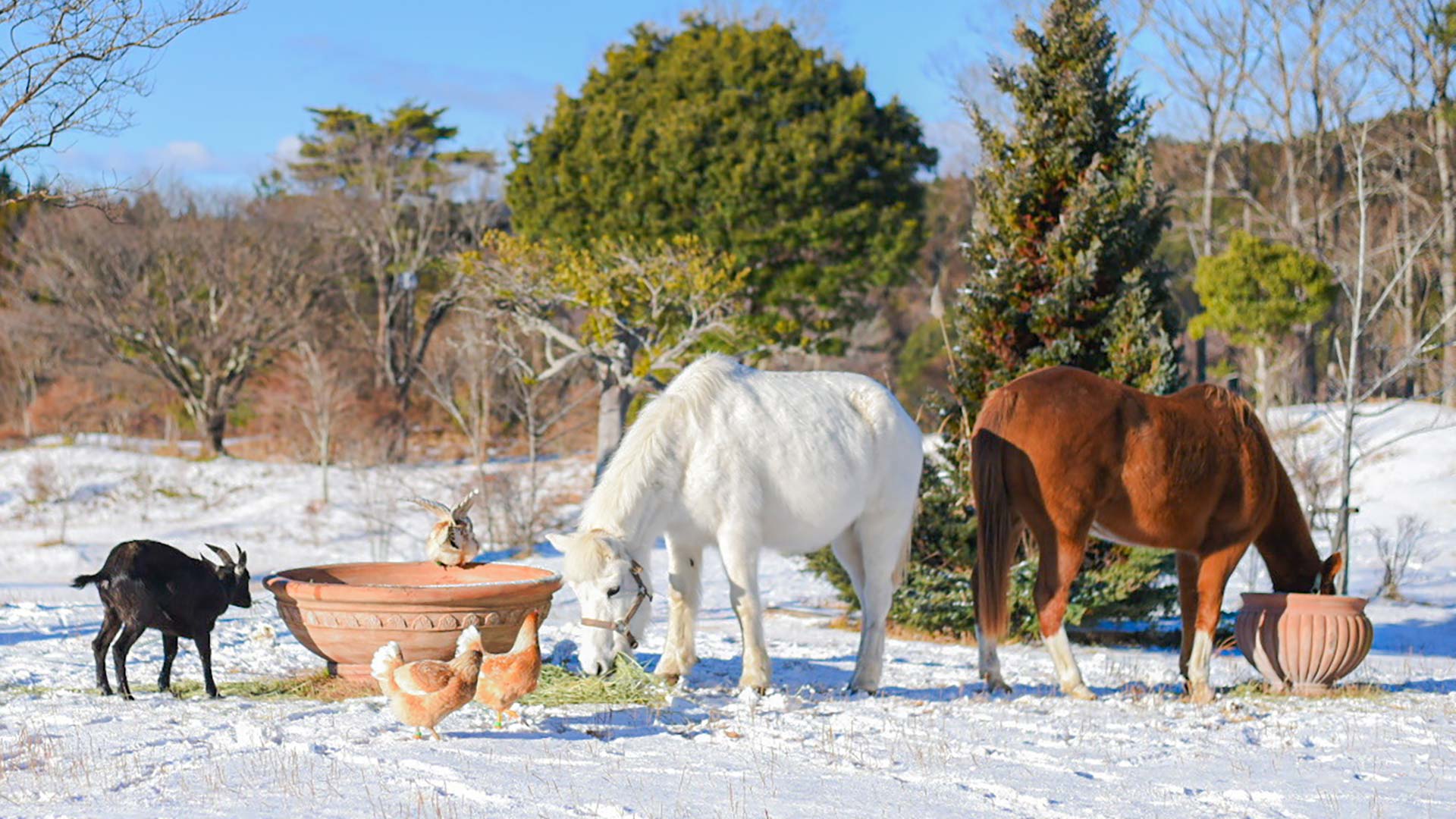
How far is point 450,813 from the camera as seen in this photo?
3576mm

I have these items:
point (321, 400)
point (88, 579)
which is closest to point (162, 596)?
point (88, 579)

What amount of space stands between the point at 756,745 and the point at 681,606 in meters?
1.52

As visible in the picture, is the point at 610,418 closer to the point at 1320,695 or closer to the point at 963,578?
the point at 963,578

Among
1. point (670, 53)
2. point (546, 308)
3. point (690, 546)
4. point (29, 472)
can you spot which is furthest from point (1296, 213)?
point (29, 472)

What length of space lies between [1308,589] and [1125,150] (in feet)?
11.3

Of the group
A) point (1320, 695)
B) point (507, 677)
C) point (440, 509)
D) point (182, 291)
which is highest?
point (182, 291)

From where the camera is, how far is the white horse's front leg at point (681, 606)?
6148mm

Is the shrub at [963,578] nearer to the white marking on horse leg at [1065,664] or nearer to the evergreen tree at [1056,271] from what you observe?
the evergreen tree at [1056,271]

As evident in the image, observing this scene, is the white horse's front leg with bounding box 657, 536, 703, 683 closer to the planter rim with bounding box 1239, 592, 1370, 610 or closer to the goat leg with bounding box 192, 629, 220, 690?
the goat leg with bounding box 192, 629, 220, 690

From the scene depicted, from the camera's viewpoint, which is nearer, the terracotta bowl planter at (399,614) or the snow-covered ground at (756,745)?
the snow-covered ground at (756,745)

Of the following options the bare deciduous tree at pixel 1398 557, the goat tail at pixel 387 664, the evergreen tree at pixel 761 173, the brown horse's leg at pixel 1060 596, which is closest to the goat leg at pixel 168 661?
the goat tail at pixel 387 664

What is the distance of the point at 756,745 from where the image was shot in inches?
185

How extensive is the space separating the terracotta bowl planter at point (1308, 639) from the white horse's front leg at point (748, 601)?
2777 millimetres

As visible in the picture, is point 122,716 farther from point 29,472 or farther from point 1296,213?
point 1296,213
